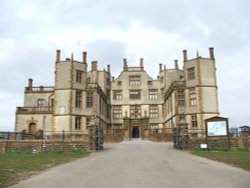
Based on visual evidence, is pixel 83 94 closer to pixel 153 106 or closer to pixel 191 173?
pixel 153 106

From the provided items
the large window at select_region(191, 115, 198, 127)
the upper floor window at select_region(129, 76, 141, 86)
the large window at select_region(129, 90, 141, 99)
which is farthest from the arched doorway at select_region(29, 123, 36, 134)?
the large window at select_region(191, 115, 198, 127)

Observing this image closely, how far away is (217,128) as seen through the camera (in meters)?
24.1

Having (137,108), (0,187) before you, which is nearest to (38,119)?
(137,108)

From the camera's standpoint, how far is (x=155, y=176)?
9812 millimetres

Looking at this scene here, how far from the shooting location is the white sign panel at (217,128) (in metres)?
23.8

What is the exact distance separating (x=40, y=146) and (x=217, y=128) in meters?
15.0

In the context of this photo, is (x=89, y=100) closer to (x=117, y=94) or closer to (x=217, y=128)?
(x=117, y=94)

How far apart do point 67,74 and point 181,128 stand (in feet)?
63.0

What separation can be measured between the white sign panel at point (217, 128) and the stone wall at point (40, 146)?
10600mm

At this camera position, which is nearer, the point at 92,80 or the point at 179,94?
the point at 179,94

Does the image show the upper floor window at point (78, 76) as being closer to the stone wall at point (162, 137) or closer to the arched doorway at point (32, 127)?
the arched doorway at point (32, 127)

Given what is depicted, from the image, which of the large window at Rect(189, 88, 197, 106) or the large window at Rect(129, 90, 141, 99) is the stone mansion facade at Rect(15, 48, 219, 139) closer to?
the large window at Rect(189, 88, 197, 106)

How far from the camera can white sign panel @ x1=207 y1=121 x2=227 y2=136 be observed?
23806 millimetres

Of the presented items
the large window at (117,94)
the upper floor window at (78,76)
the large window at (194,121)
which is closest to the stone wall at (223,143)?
the large window at (194,121)
